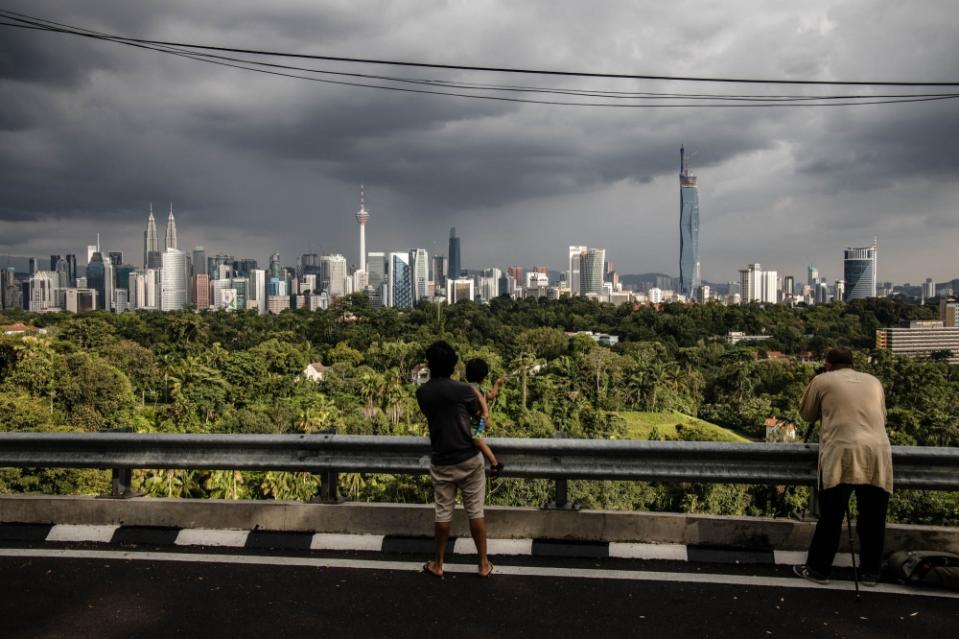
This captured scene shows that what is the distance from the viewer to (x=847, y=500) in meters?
4.89

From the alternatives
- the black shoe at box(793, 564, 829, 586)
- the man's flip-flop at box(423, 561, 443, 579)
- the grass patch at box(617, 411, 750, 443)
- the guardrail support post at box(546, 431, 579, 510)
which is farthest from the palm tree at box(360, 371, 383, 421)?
the black shoe at box(793, 564, 829, 586)

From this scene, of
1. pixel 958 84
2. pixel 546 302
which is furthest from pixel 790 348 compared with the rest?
pixel 958 84

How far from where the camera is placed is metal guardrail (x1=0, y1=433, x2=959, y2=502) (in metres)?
5.44

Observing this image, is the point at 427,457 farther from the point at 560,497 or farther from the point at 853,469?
the point at 853,469

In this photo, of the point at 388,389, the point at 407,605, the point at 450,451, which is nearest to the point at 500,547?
the point at 450,451

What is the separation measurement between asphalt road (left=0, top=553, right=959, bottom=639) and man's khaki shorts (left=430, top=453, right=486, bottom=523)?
17.0 inches

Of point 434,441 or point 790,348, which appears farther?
point 790,348

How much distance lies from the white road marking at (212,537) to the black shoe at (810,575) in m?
4.05

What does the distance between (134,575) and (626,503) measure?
75.1 feet

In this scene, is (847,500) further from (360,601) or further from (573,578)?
(360,601)

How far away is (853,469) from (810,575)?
2.59ft

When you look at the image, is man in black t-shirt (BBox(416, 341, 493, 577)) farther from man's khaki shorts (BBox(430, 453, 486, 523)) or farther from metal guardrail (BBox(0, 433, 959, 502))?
metal guardrail (BBox(0, 433, 959, 502))

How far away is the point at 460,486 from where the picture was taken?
16.7 feet

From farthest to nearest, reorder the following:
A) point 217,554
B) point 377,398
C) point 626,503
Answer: point 377,398
point 626,503
point 217,554
